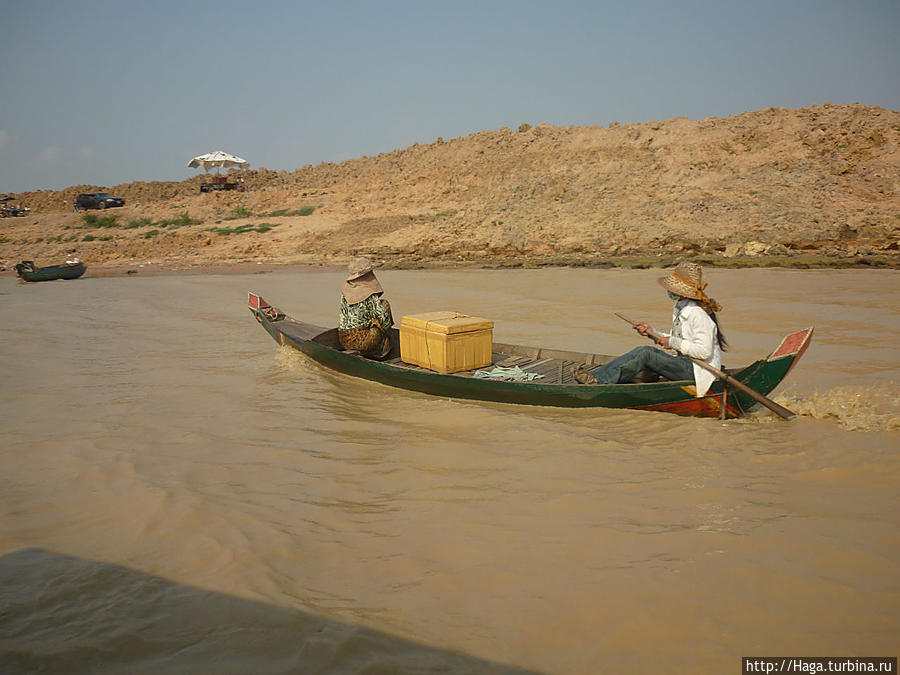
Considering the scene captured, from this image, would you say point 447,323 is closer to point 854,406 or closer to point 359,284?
point 359,284

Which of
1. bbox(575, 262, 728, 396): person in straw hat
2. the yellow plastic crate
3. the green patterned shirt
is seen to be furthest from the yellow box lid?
bbox(575, 262, 728, 396): person in straw hat

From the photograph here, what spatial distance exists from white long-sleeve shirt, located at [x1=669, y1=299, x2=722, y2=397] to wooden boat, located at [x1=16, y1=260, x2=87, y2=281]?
19.7 m

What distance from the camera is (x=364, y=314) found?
24.1 feet

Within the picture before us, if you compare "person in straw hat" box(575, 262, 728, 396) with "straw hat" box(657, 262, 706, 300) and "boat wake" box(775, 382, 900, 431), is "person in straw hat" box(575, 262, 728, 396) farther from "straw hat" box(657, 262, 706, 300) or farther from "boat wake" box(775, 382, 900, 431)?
"boat wake" box(775, 382, 900, 431)

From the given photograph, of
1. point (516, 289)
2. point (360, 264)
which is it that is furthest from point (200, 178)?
point (360, 264)

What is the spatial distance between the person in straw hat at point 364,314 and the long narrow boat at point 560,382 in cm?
17

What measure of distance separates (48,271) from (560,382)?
18.8 meters

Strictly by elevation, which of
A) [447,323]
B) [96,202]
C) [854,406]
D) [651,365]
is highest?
[96,202]

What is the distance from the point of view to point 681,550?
3465 millimetres

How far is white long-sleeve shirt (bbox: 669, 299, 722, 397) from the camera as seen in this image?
17.4 ft

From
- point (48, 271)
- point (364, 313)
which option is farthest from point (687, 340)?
point (48, 271)

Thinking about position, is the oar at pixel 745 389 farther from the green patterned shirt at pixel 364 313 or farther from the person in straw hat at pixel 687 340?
the green patterned shirt at pixel 364 313

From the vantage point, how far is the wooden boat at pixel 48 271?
62.7 feet

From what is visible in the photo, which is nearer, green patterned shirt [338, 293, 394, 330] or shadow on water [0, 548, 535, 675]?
shadow on water [0, 548, 535, 675]
